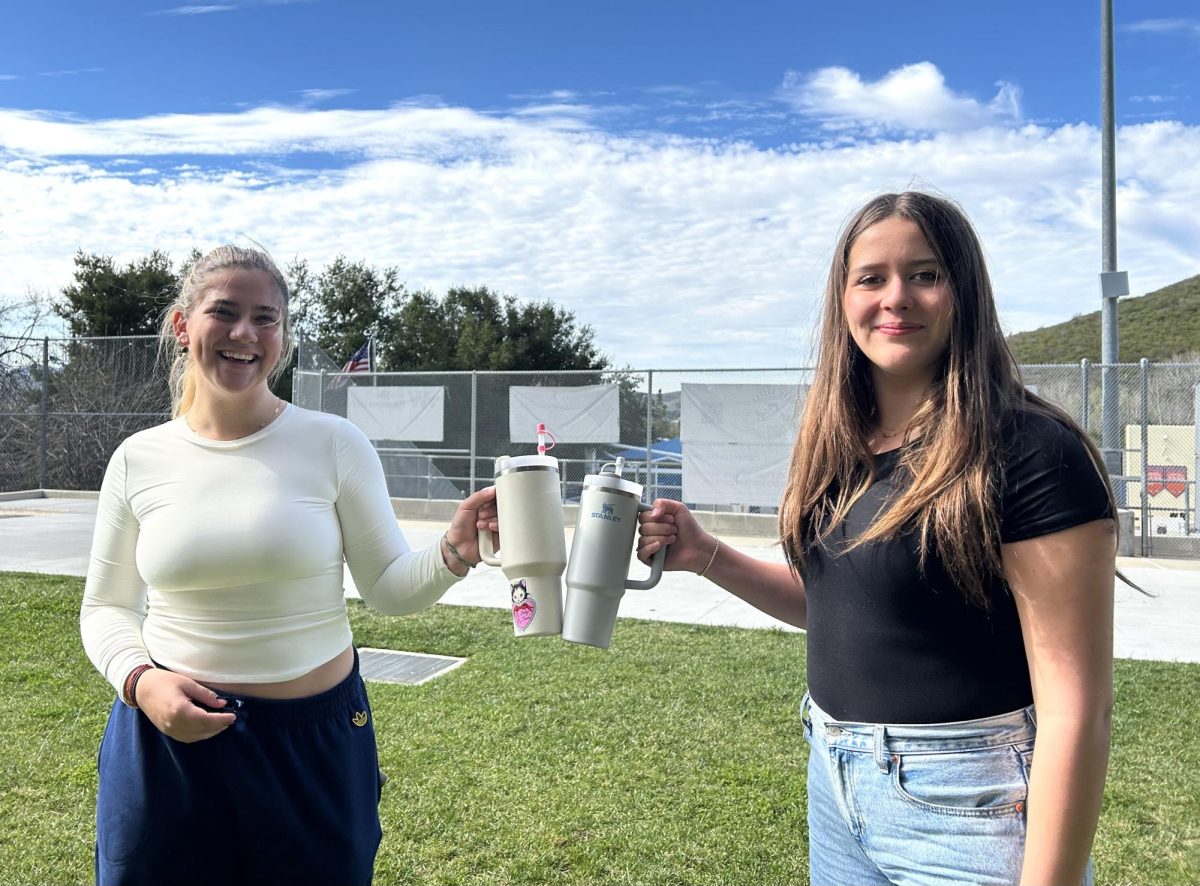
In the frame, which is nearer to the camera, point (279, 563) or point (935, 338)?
point (935, 338)

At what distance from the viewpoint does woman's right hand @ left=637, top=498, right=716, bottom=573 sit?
1.92m

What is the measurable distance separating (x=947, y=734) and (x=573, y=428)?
1199 centimetres

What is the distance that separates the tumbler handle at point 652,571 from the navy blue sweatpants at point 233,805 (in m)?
0.64

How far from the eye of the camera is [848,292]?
1.61 metres

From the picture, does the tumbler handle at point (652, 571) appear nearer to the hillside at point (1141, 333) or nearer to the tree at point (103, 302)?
the tree at point (103, 302)

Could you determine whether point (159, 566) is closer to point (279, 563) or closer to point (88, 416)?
point (279, 563)

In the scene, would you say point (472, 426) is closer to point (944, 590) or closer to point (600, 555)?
point (600, 555)

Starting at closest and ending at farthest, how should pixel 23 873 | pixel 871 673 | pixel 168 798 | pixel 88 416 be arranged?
pixel 871 673, pixel 168 798, pixel 23 873, pixel 88 416

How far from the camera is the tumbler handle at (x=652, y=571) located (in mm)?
1804

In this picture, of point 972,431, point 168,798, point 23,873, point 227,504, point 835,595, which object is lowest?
point 23,873

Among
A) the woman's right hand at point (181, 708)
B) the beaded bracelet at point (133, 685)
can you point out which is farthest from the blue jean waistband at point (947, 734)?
the beaded bracelet at point (133, 685)

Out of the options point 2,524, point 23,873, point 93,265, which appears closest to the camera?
point 23,873

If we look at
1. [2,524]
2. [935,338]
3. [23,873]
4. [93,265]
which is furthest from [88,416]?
[935,338]

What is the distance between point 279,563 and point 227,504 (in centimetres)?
15
